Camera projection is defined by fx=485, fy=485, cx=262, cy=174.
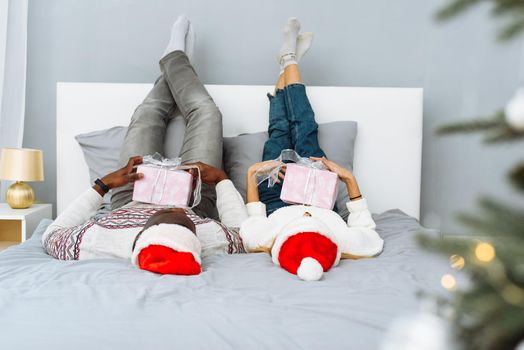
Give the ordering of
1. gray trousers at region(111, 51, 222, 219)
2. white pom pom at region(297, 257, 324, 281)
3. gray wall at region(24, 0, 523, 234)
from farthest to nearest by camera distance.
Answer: gray wall at region(24, 0, 523, 234) < gray trousers at region(111, 51, 222, 219) < white pom pom at region(297, 257, 324, 281)

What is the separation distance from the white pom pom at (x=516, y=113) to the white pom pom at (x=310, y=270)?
2.93ft

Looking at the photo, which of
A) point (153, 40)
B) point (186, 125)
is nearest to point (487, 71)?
point (186, 125)

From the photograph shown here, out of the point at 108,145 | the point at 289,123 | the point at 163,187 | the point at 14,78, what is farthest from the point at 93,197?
the point at 14,78

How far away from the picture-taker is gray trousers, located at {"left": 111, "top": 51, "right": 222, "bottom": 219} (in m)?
1.91

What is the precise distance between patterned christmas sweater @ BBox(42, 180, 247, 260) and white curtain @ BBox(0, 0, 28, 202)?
1006 mm

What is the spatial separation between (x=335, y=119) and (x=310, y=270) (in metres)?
1.29

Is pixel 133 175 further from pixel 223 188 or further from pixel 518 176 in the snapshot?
pixel 518 176

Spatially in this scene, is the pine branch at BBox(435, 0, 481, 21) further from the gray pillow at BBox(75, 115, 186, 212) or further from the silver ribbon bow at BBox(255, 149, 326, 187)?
the gray pillow at BBox(75, 115, 186, 212)

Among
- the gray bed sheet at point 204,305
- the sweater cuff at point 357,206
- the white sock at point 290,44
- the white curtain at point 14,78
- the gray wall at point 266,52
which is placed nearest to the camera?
the gray bed sheet at point 204,305

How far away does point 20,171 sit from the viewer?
6.93ft

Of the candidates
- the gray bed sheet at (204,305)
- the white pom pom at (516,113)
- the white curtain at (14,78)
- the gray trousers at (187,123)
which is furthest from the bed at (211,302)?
the white curtain at (14,78)

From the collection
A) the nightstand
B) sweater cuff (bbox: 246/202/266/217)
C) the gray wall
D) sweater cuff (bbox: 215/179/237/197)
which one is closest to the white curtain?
the gray wall

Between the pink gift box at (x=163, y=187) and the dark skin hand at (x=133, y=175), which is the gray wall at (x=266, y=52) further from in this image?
the pink gift box at (x=163, y=187)

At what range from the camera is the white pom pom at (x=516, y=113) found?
26cm
